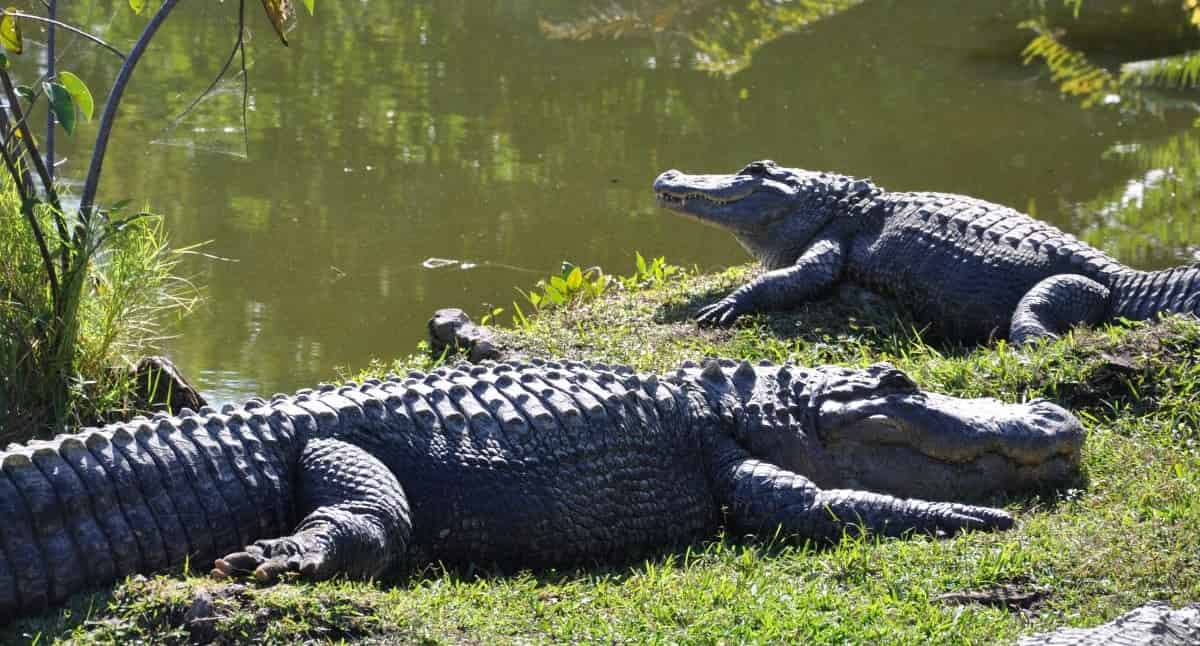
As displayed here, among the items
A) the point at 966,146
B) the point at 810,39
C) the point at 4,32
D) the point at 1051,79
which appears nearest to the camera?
the point at 4,32

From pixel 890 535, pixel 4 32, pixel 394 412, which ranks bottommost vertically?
pixel 890 535

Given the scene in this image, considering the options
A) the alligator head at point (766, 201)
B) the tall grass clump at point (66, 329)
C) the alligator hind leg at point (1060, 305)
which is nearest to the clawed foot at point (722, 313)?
the alligator head at point (766, 201)

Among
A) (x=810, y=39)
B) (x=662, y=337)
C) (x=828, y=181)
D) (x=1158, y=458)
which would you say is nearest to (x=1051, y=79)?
(x=810, y=39)

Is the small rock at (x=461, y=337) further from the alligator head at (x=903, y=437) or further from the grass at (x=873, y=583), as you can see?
the grass at (x=873, y=583)

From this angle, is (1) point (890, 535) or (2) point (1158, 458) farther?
(2) point (1158, 458)

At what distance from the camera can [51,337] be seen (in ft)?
18.6

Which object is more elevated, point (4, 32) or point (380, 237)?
point (4, 32)

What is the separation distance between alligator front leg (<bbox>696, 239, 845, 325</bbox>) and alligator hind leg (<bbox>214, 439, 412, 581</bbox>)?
329 centimetres

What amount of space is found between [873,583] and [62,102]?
281 cm

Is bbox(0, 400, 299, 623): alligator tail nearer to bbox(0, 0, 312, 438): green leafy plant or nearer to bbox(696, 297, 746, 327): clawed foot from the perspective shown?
bbox(0, 0, 312, 438): green leafy plant

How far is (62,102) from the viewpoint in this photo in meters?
4.54

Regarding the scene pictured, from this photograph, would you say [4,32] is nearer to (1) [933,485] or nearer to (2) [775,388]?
(2) [775,388]

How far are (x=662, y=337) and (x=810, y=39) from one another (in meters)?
9.52

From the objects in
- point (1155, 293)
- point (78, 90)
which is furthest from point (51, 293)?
point (1155, 293)
